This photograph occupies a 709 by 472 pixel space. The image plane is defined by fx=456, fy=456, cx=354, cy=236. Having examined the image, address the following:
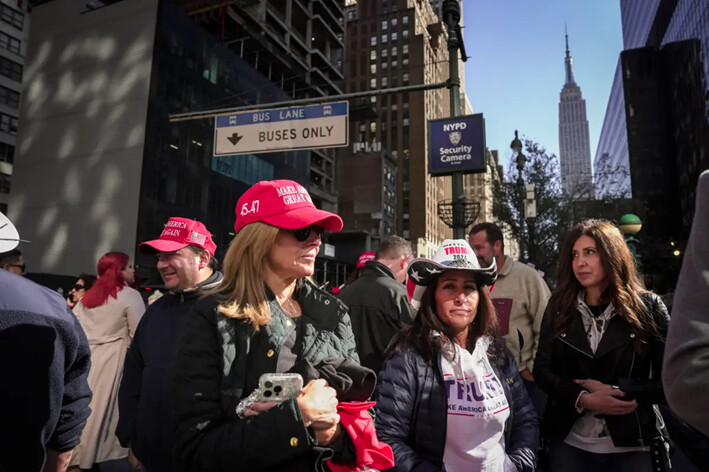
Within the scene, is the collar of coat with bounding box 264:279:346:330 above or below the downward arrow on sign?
below

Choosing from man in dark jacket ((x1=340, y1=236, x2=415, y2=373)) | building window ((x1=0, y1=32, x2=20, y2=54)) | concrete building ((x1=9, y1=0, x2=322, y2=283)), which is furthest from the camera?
building window ((x1=0, y1=32, x2=20, y2=54))

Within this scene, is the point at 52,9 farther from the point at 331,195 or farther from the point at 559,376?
the point at 559,376

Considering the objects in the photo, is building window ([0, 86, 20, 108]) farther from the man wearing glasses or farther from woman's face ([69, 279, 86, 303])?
the man wearing glasses

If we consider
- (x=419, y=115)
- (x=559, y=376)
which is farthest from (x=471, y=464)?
(x=419, y=115)

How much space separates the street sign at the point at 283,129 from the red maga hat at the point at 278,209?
5.67 m

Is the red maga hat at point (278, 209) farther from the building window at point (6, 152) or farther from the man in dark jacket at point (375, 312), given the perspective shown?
the building window at point (6, 152)

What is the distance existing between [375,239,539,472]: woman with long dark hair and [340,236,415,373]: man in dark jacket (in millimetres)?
1529

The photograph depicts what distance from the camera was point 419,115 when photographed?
97.0 metres

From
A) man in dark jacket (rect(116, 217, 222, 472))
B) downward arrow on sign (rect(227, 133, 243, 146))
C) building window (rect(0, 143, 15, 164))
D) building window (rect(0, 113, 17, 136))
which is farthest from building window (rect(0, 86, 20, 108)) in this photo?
man in dark jacket (rect(116, 217, 222, 472))

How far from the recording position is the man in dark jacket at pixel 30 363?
1.79 m

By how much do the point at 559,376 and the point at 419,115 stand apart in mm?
98308

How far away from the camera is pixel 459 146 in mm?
7652

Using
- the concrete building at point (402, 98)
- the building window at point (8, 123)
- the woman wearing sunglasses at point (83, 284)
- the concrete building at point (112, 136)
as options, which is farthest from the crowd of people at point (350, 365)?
the concrete building at point (402, 98)

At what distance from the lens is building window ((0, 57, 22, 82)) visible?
49.2 meters
